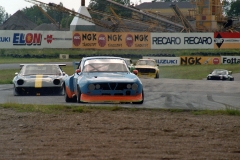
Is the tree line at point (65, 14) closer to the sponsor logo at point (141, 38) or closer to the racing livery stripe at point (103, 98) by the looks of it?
the sponsor logo at point (141, 38)

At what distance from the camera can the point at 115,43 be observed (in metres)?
53.5

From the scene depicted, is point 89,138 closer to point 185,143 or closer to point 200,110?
point 185,143

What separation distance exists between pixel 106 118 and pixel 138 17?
2541 inches

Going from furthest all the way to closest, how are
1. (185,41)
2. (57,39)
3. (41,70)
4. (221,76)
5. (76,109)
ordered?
(185,41), (57,39), (221,76), (41,70), (76,109)

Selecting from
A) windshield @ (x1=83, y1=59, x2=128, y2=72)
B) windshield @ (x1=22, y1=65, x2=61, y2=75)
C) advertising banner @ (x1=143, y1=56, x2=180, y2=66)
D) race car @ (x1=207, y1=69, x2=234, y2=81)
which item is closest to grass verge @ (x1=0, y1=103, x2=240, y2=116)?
windshield @ (x1=83, y1=59, x2=128, y2=72)

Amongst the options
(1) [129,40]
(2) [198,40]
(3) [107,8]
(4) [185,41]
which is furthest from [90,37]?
(3) [107,8]

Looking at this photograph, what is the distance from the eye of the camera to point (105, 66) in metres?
14.3

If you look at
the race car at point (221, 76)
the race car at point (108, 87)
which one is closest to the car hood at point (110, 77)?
the race car at point (108, 87)

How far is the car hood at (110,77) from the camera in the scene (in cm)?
1303

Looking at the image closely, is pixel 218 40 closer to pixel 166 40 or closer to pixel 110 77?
pixel 166 40

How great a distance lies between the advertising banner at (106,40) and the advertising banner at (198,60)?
494 cm

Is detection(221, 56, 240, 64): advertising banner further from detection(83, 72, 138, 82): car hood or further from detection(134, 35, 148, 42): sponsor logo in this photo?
detection(83, 72, 138, 82): car hood

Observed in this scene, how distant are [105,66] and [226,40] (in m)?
43.1

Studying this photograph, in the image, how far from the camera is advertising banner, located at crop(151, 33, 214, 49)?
54.4m
